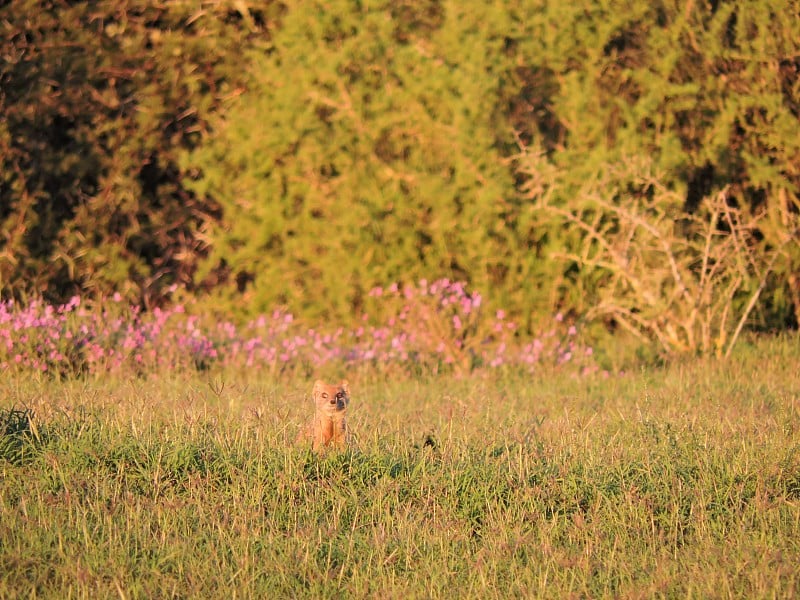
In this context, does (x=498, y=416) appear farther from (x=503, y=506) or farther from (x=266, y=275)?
(x=266, y=275)

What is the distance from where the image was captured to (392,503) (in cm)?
455

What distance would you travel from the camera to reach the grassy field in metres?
3.91

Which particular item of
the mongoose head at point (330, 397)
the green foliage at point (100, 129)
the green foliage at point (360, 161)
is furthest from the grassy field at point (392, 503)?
the green foliage at point (100, 129)

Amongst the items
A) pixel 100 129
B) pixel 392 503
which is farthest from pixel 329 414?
pixel 100 129

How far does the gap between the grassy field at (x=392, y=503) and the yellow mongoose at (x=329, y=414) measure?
10 cm

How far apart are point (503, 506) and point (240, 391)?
6.37 feet

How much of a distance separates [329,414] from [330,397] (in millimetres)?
106

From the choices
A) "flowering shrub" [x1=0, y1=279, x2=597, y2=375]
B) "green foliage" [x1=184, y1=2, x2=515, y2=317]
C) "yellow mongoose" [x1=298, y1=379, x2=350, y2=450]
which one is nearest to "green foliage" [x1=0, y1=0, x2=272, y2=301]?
"green foliage" [x1=184, y1=2, x2=515, y2=317]

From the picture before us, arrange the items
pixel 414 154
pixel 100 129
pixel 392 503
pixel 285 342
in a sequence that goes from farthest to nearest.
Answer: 1. pixel 100 129
2. pixel 414 154
3. pixel 285 342
4. pixel 392 503

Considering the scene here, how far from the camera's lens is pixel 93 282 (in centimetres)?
978

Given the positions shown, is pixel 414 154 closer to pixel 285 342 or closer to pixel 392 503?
pixel 285 342

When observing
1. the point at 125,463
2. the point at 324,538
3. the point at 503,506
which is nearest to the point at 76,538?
the point at 125,463

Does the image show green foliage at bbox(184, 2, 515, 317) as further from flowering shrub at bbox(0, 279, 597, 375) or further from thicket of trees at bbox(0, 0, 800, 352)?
flowering shrub at bbox(0, 279, 597, 375)

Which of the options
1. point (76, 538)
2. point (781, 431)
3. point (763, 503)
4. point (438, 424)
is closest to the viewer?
point (76, 538)
